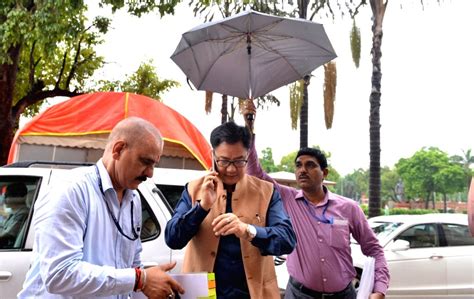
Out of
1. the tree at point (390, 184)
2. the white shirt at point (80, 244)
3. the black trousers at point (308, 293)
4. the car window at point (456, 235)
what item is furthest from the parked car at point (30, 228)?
the tree at point (390, 184)

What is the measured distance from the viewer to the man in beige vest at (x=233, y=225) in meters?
2.04

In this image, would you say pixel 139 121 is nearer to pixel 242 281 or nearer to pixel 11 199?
pixel 242 281

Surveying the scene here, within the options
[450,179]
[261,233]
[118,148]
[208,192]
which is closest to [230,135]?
[208,192]

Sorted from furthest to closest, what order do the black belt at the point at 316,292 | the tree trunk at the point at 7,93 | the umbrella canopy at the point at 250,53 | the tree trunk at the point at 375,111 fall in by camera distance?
the tree trunk at the point at 375,111, the tree trunk at the point at 7,93, the umbrella canopy at the point at 250,53, the black belt at the point at 316,292

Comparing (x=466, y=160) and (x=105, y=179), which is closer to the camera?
(x=105, y=179)

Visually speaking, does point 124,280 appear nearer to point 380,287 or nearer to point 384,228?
point 380,287

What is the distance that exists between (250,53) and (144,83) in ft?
41.8

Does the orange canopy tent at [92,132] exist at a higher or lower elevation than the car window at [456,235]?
higher

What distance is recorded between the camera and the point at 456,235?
23.0 ft

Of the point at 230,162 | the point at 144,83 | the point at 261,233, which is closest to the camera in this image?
the point at 261,233

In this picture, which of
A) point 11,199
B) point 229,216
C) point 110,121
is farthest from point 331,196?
point 110,121

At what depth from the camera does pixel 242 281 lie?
209cm

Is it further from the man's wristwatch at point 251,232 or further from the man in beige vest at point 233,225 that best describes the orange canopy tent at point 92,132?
the man's wristwatch at point 251,232

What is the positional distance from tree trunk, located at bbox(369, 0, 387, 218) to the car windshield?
660 centimetres
